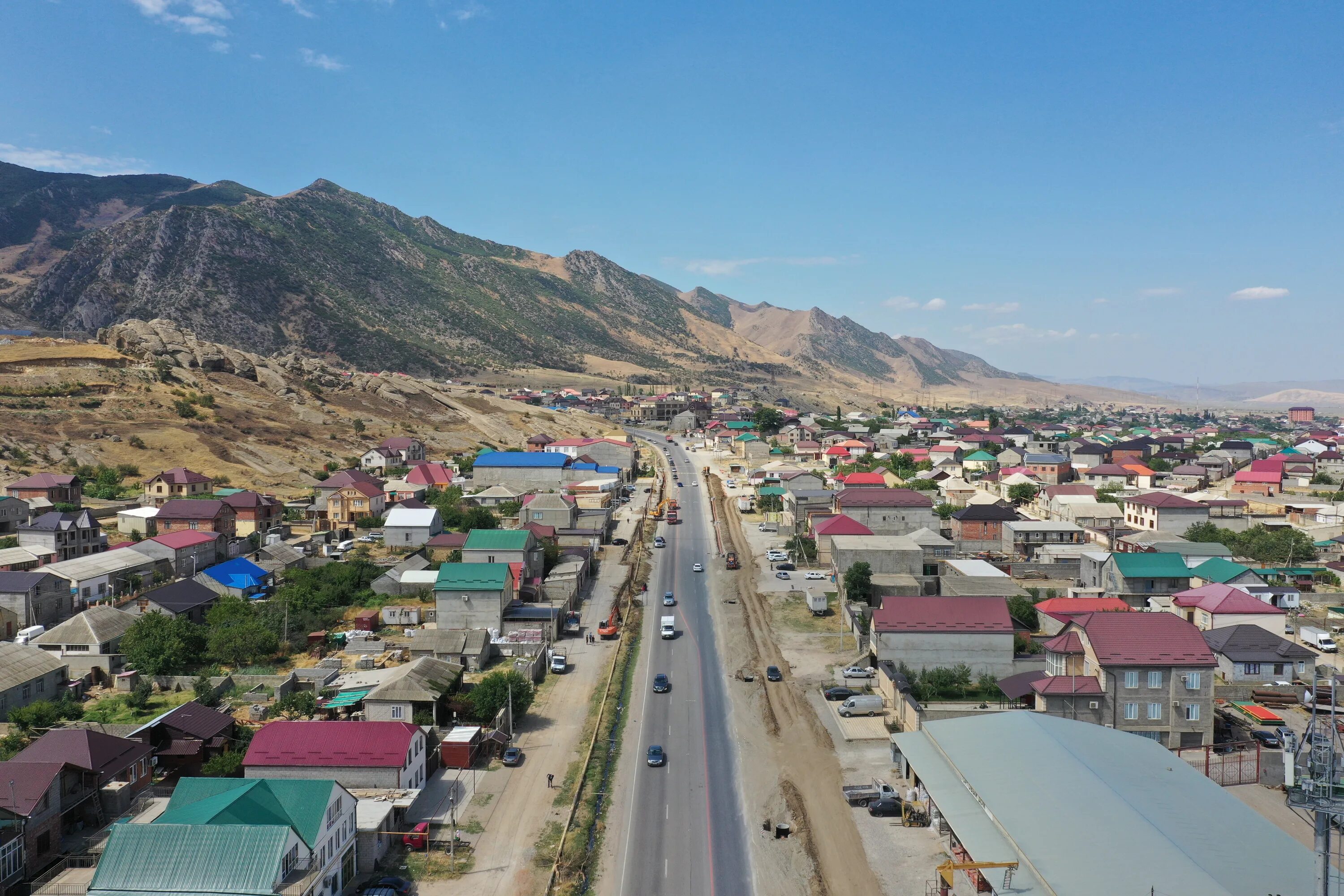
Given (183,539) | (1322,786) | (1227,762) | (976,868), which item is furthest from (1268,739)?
(183,539)

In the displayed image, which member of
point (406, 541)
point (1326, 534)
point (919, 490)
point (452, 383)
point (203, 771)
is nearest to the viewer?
point (203, 771)

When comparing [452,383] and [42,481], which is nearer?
[42,481]

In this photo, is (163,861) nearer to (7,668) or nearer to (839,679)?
(7,668)

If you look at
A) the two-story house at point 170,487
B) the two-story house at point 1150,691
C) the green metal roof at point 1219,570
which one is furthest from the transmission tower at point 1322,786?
the two-story house at point 170,487

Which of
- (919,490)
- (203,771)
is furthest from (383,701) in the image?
(919,490)

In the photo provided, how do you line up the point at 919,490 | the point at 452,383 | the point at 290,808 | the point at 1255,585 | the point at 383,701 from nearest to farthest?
the point at 290,808 → the point at 383,701 → the point at 1255,585 → the point at 919,490 → the point at 452,383

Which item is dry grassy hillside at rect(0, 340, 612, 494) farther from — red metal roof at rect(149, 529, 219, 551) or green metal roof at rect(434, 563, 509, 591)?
green metal roof at rect(434, 563, 509, 591)

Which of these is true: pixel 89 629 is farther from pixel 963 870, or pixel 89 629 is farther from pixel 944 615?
pixel 944 615

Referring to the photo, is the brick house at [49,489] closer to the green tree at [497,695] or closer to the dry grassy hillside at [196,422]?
the dry grassy hillside at [196,422]


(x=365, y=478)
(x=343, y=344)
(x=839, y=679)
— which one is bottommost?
(x=839, y=679)
